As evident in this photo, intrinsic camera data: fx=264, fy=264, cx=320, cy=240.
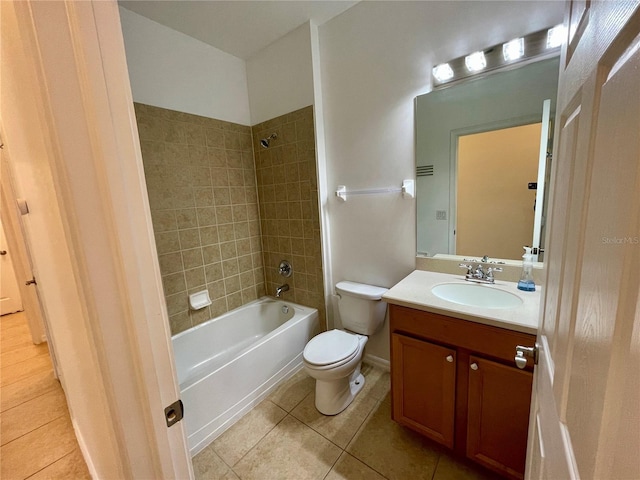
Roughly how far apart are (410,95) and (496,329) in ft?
4.70

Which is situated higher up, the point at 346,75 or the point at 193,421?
the point at 346,75

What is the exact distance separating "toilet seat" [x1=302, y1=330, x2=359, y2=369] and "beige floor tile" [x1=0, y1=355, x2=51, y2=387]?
242cm

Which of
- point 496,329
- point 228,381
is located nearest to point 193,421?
point 228,381

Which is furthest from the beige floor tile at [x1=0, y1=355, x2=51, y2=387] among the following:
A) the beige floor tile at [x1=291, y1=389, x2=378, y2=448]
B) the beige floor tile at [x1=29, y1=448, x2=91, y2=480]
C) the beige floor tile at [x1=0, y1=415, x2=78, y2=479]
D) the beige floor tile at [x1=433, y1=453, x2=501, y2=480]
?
the beige floor tile at [x1=433, y1=453, x2=501, y2=480]

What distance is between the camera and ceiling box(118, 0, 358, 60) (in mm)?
1682

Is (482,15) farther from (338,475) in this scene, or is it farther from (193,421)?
(193,421)

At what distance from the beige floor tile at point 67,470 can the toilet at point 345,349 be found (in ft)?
4.21

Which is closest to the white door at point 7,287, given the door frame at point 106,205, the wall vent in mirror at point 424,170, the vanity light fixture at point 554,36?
the door frame at point 106,205

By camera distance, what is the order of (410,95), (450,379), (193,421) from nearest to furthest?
(450,379), (193,421), (410,95)

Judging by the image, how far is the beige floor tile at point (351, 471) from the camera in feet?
4.38

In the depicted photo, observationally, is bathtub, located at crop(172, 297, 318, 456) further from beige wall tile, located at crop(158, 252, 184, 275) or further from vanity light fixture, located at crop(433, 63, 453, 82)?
vanity light fixture, located at crop(433, 63, 453, 82)

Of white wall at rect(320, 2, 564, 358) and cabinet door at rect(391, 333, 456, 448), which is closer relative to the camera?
cabinet door at rect(391, 333, 456, 448)

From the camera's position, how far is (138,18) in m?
1.74

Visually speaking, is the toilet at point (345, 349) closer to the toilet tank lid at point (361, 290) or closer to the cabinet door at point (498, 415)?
the toilet tank lid at point (361, 290)
